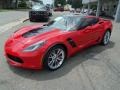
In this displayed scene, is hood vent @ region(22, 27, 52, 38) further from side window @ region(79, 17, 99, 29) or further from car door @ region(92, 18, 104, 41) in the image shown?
car door @ region(92, 18, 104, 41)

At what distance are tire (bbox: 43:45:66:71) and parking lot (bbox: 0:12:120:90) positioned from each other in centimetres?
14

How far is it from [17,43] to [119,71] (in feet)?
8.85

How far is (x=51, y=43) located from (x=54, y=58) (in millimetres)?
451

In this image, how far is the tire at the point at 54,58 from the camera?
4418 mm

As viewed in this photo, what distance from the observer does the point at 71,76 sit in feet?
14.4

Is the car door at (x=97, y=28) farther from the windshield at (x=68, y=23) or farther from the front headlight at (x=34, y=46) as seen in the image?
the front headlight at (x=34, y=46)

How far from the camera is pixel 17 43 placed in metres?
4.59

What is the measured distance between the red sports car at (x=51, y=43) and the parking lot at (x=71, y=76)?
9.4 inches

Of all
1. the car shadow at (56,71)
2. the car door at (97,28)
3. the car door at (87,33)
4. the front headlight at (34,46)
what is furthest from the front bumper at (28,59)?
the car door at (97,28)

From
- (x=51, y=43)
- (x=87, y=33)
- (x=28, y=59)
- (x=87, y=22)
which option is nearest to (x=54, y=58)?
(x=51, y=43)

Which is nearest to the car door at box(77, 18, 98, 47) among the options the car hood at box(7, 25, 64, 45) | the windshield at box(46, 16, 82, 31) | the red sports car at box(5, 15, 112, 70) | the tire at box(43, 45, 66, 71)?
the red sports car at box(5, 15, 112, 70)

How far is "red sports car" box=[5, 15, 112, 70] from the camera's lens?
4246 mm

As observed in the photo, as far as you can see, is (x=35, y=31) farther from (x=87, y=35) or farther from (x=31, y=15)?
(x=31, y=15)

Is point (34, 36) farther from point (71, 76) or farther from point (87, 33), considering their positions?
point (87, 33)
